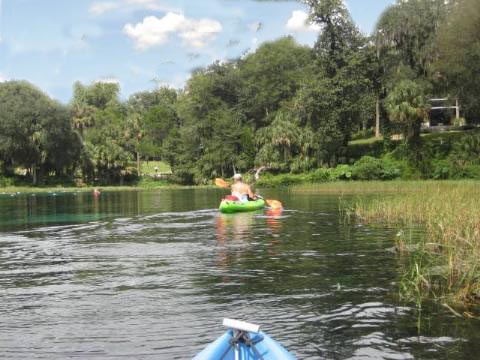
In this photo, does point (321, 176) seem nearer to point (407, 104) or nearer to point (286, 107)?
point (407, 104)

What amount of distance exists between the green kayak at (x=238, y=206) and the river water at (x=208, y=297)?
21.4 feet

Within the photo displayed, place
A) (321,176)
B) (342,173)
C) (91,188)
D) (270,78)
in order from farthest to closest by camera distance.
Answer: (270,78) → (91,188) → (321,176) → (342,173)

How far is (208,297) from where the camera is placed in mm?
10406

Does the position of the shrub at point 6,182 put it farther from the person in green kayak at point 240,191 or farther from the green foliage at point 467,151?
the person in green kayak at point 240,191

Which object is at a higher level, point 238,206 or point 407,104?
point 407,104

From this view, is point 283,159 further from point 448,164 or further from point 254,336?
point 254,336

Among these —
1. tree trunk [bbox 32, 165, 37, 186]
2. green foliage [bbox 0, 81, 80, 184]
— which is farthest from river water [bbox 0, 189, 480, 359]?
tree trunk [bbox 32, 165, 37, 186]

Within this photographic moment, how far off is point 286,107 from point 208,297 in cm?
6581

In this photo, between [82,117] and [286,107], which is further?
[82,117]

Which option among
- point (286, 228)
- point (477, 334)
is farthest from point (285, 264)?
point (286, 228)

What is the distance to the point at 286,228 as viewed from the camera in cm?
2139

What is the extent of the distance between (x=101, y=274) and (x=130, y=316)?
4.01 meters

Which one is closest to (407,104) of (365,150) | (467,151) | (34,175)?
(467,151)

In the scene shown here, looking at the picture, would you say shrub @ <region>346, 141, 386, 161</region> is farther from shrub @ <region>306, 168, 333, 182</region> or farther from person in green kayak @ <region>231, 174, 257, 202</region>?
person in green kayak @ <region>231, 174, 257, 202</region>
